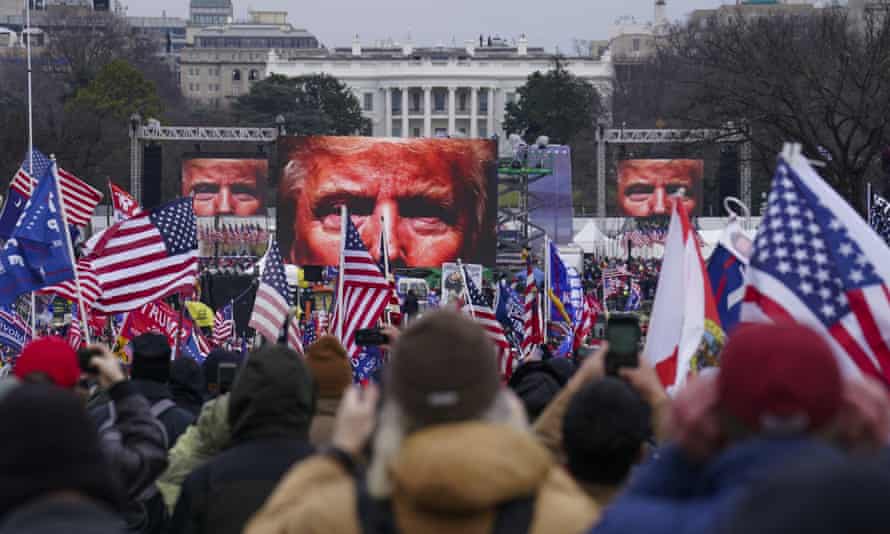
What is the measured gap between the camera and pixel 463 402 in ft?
10.5

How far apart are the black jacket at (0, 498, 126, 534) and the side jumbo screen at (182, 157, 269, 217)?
5222 centimetres

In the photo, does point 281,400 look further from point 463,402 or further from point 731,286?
point 731,286

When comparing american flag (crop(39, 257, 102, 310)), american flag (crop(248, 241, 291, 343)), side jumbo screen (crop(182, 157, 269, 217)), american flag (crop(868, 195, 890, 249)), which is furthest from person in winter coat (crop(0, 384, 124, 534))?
side jumbo screen (crop(182, 157, 269, 217))

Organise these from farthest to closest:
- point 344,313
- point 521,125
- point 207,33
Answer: point 207,33 → point 521,125 → point 344,313

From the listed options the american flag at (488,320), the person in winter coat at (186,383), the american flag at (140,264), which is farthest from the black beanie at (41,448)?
the american flag at (140,264)

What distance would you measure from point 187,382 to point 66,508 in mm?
4197

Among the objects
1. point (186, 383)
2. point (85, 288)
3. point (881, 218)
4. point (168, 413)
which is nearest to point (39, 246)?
point (85, 288)

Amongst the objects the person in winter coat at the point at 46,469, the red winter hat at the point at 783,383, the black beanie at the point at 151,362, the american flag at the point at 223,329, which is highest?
the red winter hat at the point at 783,383

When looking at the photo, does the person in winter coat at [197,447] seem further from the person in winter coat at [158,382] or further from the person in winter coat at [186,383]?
the person in winter coat at [186,383]

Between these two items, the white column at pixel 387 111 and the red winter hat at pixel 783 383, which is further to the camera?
the white column at pixel 387 111

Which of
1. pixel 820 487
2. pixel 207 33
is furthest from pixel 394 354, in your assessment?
pixel 207 33

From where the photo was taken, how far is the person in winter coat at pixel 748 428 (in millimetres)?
2721

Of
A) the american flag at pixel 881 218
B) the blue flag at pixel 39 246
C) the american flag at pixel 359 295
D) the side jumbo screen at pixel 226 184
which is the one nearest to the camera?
the blue flag at pixel 39 246

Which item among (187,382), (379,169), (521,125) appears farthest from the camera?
(521,125)
